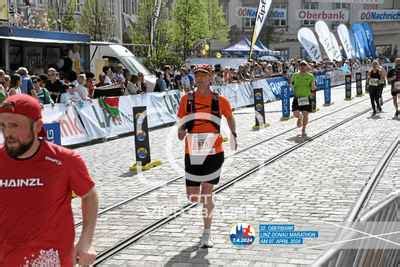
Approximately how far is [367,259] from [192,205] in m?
4.73

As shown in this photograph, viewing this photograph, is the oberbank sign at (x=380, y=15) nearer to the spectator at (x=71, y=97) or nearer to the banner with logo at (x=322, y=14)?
the banner with logo at (x=322, y=14)

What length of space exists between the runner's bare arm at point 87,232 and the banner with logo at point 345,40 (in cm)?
4405

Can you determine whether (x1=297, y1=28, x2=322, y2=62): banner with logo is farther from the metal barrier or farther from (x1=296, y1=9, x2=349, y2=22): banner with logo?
the metal barrier

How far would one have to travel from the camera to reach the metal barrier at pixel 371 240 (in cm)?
340

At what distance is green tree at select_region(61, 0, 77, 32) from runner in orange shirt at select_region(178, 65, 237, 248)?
3837cm

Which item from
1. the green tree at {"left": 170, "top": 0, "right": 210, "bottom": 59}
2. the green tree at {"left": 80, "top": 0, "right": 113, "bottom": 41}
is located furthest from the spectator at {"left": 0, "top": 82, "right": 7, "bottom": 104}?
the green tree at {"left": 170, "top": 0, "right": 210, "bottom": 59}

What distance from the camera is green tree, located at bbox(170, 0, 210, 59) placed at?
52853 millimetres

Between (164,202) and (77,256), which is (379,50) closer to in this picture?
(164,202)

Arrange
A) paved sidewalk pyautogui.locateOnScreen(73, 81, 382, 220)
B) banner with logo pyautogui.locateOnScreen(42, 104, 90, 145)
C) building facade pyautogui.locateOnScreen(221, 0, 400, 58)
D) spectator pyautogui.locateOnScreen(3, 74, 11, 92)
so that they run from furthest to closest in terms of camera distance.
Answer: building facade pyautogui.locateOnScreen(221, 0, 400, 58)
banner with logo pyautogui.locateOnScreen(42, 104, 90, 145)
spectator pyautogui.locateOnScreen(3, 74, 11, 92)
paved sidewalk pyautogui.locateOnScreen(73, 81, 382, 220)

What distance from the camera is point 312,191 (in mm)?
9398

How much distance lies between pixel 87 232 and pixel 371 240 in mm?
1878

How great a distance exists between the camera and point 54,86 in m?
16.3

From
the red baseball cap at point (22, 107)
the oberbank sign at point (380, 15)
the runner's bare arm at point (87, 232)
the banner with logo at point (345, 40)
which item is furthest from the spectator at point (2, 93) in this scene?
the oberbank sign at point (380, 15)

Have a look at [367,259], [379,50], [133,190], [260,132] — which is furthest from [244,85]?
[379,50]
